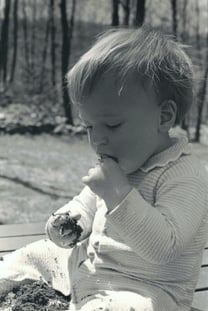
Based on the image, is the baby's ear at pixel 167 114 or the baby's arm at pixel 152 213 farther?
the baby's ear at pixel 167 114

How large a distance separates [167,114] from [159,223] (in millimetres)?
291

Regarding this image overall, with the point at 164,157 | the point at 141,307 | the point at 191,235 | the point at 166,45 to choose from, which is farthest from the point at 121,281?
the point at 166,45

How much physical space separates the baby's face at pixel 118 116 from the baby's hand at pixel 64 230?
279 mm

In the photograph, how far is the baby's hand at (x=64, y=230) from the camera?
1696 mm

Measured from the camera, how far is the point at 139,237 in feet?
4.56

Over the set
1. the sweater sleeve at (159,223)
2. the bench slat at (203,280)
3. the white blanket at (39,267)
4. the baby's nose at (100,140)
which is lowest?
the bench slat at (203,280)

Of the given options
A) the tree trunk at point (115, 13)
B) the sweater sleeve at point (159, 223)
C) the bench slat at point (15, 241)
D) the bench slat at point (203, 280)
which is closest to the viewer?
the sweater sleeve at point (159, 223)

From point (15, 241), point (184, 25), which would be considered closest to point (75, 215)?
point (15, 241)

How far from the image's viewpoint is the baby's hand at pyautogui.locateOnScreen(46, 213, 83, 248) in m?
1.70

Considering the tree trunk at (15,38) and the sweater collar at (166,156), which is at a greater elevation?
the sweater collar at (166,156)

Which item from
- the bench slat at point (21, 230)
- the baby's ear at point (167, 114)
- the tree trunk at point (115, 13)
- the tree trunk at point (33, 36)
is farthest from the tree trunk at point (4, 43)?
the baby's ear at point (167, 114)

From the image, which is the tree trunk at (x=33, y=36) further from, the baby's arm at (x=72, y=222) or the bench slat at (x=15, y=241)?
the baby's arm at (x=72, y=222)

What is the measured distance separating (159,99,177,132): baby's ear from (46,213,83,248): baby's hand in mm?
364

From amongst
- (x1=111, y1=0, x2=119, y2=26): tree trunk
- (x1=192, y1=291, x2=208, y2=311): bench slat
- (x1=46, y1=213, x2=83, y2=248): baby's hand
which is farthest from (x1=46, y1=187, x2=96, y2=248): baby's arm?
(x1=111, y1=0, x2=119, y2=26): tree trunk
